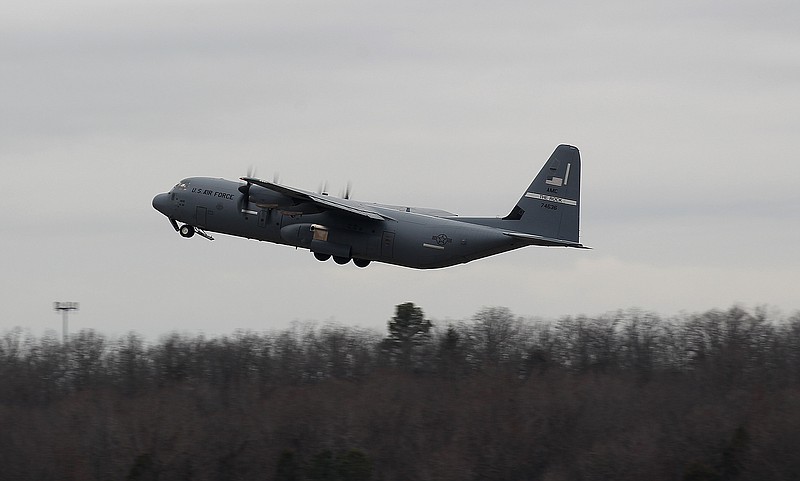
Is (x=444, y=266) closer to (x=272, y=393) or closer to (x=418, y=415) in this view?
(x=418, y=415)

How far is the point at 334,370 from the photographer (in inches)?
3103

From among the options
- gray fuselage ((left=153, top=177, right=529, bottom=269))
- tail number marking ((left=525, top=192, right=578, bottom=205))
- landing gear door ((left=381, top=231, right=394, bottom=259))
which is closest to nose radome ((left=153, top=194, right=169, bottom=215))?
gray fuselage ((left=153, top=177, right=529, bottom=269))

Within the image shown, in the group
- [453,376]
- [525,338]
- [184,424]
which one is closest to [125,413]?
[184,424]

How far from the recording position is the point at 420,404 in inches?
2773

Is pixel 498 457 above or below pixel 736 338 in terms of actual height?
below

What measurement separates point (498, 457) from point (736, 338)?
74.7 ft

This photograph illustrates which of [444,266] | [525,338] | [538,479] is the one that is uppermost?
[444,266]

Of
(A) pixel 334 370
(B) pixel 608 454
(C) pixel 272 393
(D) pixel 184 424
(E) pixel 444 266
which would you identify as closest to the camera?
(E) pixel 444 266

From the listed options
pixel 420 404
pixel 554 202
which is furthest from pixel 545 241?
pixel 420 404

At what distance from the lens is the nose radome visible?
52.5 metres

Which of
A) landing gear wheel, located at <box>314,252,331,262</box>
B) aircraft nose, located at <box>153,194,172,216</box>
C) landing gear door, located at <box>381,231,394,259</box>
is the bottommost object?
landing gear wheel, located at <box>314,252,331,262</box>

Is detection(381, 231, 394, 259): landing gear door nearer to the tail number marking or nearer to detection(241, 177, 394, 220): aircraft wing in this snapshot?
detection(241, 177, 394, 220): aircraft wing

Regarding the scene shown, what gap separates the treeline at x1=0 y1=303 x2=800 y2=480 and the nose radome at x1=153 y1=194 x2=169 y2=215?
13835 millimetres

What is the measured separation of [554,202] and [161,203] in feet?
54.5
